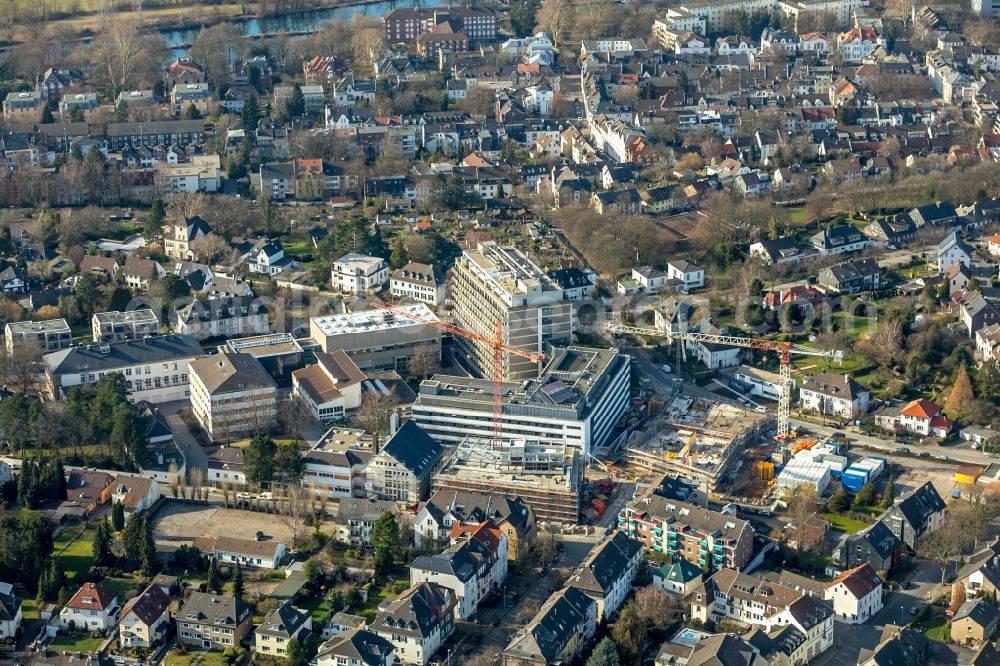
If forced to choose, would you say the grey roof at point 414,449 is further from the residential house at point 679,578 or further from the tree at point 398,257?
the tree at point 398,257

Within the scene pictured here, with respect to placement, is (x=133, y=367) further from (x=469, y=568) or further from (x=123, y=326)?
(x=469, y=568)

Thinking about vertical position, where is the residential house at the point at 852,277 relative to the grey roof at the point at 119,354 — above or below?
below

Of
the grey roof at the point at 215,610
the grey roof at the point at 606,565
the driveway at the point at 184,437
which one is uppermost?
the grey roof at the point at 606,565

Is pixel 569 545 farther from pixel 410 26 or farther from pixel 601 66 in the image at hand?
pixel 410 26

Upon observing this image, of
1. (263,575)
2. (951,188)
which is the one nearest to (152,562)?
(263,575)

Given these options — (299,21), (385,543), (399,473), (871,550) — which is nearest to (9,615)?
(385,543)

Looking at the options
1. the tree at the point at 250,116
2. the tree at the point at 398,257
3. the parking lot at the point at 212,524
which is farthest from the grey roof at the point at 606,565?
the tree at the point at 250,116
